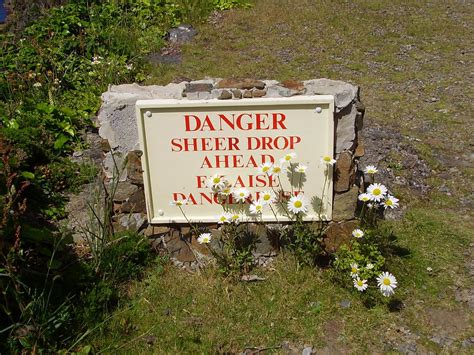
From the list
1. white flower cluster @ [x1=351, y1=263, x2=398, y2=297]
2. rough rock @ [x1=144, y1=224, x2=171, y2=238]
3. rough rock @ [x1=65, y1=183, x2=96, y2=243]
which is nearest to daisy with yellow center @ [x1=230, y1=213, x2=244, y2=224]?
rough rock @ [x1=144, y1=224, x2=171, y2=238]

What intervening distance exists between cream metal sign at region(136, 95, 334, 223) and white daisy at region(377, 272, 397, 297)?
549 mm

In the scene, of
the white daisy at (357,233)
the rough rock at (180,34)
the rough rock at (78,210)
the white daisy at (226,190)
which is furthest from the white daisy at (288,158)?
the rough rock at (180,34)

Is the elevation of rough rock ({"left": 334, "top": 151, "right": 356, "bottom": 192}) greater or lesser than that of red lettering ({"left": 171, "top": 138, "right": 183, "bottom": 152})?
lesser

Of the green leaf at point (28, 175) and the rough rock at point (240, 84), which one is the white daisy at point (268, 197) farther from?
the green leaf at point (28, 175)

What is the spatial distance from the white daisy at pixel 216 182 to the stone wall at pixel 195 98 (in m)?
0.45

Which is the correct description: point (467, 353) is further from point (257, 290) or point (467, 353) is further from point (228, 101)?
point (228, 101)

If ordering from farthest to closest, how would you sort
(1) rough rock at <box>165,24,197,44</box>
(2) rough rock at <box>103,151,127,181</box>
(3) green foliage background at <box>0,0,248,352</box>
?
(1) rough rock at <box>165,24,197,44</box> < (2) rough rock at <box>103,151,127,181</box> < (3) green foliage background at <box>0,0,248,352</box>

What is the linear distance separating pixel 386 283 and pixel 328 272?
0.46 m

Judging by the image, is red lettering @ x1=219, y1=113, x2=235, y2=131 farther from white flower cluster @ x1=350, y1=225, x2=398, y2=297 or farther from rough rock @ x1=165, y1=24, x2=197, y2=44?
rough rock @ x1=165, y1=24, x2=197, y2=44

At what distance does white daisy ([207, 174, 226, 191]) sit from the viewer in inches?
142

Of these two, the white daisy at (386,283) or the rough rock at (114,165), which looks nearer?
the white daisy at (386,283)

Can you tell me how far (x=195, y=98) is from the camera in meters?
3.55

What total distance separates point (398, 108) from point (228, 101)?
3.89 metres

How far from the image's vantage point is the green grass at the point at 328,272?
3.29m
